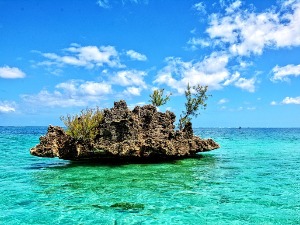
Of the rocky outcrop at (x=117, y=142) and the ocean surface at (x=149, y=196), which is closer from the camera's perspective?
the ocean surface at (x=149, y=196)

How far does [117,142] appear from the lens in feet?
64.0

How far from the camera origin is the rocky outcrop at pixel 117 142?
754 inches

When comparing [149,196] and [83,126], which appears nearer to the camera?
[149,196]

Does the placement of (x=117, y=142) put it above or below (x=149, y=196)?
above

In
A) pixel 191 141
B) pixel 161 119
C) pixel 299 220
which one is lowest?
pixel 299 220

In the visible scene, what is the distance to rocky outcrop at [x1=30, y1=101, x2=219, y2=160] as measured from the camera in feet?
62.8

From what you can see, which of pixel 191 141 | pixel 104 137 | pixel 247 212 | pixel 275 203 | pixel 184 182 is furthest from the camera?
pixel 191 141

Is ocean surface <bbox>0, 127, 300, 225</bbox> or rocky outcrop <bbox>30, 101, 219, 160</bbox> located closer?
ocean surface <bbox>0, 127, 300, 225</bbox>

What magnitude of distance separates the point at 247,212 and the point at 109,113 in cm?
1217

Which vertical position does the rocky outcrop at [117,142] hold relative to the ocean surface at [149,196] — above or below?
above

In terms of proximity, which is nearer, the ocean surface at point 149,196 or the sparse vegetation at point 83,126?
the ocean surface at point 149,196

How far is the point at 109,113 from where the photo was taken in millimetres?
20156

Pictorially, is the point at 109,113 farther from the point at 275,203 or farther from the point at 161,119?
the point at 275,203

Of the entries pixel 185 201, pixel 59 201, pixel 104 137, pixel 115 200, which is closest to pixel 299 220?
pixel 185 201
